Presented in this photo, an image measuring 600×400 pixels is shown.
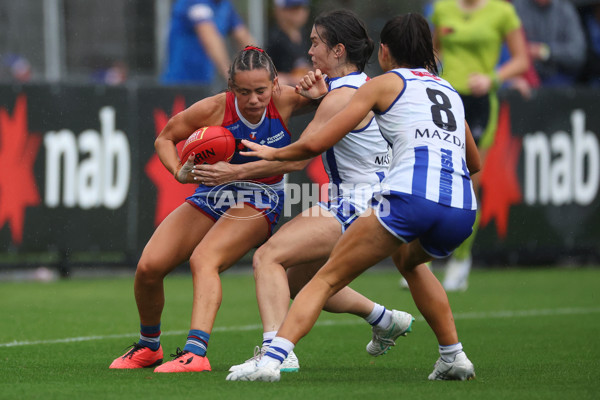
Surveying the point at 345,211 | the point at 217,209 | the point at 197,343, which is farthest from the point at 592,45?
the point at 197,343

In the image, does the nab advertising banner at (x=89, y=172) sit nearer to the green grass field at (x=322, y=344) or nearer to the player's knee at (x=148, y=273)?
the green grass field at (x=322, y=344)

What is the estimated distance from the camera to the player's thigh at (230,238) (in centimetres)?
611

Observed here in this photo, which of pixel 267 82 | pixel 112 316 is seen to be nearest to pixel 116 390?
pixel 267 82

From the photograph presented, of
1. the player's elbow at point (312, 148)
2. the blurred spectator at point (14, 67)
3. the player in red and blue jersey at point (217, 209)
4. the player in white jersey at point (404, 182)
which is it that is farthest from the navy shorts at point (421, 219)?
the blurred spectator at point (14, 67)

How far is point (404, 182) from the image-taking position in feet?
17.6

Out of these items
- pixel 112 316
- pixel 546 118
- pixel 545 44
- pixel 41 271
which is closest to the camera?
pixel 112 316

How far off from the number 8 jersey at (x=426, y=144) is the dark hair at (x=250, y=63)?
848mm

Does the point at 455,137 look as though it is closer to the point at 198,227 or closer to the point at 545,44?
the point at 198,227

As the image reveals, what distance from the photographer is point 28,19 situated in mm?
13977

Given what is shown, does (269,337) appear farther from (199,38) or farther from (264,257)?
(199,38)

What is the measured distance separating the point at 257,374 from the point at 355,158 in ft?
5.03

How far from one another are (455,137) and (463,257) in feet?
17.8

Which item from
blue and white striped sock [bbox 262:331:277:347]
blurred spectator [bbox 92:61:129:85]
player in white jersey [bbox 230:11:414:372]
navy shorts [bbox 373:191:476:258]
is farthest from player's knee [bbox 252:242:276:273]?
blurred spectator [bbox 92:61:129:85]

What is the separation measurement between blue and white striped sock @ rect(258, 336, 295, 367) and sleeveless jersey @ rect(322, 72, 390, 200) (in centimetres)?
125
